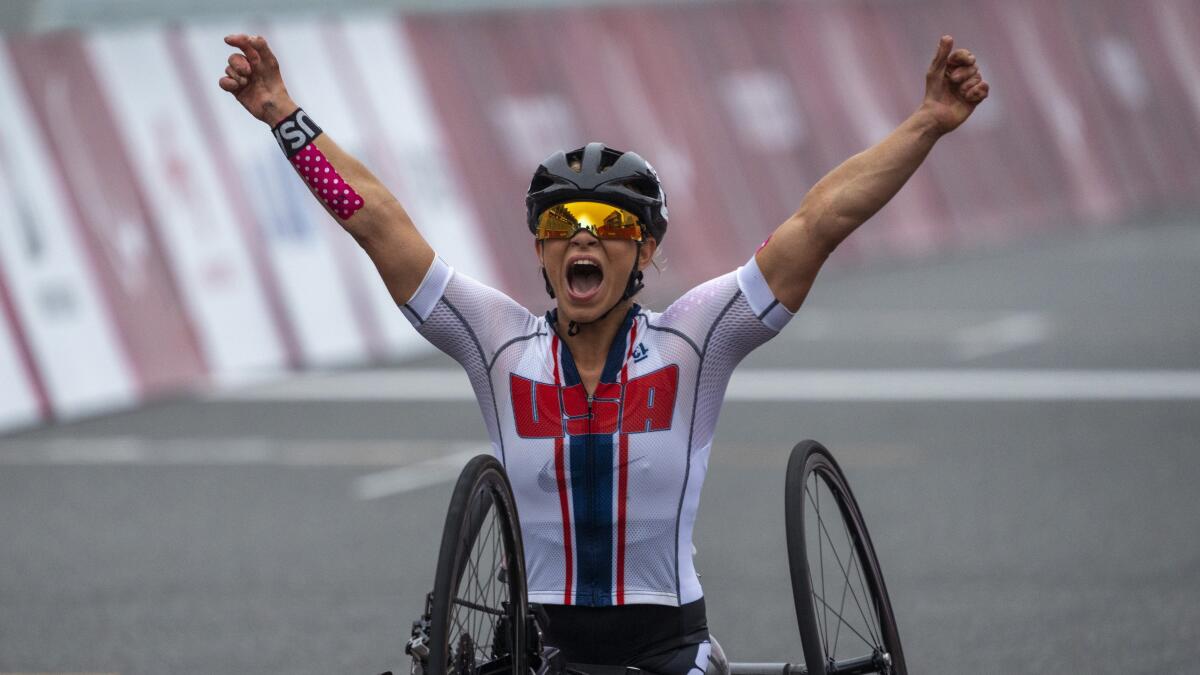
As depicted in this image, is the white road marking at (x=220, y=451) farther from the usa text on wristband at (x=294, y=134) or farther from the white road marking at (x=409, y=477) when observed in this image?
the usa text on wristband at (x=294, y=134)

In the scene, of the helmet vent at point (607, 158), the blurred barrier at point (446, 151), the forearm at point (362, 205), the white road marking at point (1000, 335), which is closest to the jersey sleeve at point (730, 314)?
the helmet vent at point (607, 158)

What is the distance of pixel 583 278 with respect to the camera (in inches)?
200

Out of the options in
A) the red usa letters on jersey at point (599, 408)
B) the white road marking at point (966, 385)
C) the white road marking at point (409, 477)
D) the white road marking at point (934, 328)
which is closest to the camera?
the red usa letters on jersey at point (599, 408)

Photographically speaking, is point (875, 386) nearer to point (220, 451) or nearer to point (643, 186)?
point (220, 451)

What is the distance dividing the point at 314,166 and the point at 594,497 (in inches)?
40.2

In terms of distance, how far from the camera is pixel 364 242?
16.6 ft

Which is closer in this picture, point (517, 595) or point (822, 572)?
point (517, 595)

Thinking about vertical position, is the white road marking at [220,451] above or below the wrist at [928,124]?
below

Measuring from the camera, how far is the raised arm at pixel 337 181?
5016 millimetres

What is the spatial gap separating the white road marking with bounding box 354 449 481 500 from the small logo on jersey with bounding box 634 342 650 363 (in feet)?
19.3

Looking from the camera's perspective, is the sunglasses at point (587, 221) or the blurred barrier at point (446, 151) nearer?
the sunglasses at point (587, 221)

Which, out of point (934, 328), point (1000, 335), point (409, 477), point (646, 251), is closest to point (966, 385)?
point (1000, 335)

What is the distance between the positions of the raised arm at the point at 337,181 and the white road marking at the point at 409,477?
19.3 ft

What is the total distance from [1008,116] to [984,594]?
698 inches
